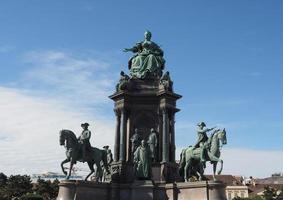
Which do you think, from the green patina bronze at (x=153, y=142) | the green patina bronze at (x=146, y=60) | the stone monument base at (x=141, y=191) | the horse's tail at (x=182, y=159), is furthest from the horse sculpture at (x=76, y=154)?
the green patina bronze at (x=146, y=60)

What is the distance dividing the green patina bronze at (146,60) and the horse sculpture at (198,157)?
18.8ft

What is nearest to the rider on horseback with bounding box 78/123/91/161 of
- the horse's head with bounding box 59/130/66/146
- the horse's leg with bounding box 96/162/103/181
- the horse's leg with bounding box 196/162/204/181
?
the horse's leg with bounding box 96/162/103/181

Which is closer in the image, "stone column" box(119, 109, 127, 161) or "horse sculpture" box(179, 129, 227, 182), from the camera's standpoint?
"horse sculpture" box(179, 129, 227, 182)

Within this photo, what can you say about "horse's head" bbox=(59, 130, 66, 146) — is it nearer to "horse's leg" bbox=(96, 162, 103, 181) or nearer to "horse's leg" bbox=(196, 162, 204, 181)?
"horse's leg" bbox=(96, 162, 103, 181)

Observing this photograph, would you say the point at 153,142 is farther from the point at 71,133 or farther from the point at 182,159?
the point at 71,133

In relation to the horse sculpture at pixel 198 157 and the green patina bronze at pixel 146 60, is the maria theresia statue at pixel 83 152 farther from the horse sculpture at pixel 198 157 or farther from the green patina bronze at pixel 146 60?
the green patina bronze at pixel 146 60

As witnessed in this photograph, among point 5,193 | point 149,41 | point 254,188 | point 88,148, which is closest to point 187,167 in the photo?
point 88,148

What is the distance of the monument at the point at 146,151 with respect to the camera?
24234 millimetres

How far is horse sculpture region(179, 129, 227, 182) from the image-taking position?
24328mm

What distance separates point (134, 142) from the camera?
26.0 metres

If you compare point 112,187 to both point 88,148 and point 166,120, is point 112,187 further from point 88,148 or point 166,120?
point 166,120

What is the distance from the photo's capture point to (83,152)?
2492 centimetres

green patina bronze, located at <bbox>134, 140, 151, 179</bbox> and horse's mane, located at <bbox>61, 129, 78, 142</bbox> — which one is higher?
horse's mane, located at <bbox>61, 129, 78, 142</bbox>

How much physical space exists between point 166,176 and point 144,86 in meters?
5.98
